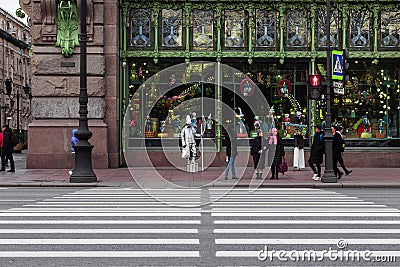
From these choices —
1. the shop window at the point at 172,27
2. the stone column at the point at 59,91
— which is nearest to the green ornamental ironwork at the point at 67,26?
the stone column at the point at 59,91

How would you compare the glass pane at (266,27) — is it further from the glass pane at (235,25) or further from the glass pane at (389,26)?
the glass pane at (389,26)

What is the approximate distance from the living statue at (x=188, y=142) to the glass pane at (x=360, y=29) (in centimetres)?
820

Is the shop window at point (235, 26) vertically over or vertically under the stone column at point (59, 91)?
over

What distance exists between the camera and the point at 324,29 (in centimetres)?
2609

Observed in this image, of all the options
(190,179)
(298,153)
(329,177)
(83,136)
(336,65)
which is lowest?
(190,179)

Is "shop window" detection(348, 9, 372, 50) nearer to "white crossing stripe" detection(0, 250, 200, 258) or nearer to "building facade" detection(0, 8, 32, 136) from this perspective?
"white crossing stripe" detection(0, 250, 200, 258)

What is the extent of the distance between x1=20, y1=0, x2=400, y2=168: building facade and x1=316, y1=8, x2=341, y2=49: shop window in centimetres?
4

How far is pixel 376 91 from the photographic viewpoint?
2645 cm

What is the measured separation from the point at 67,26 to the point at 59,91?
2.63 metres

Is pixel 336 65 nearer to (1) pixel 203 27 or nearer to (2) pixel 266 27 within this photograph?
(2) pixel 266 27

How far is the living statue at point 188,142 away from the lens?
23.2 m

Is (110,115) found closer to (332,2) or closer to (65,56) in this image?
(65,56)

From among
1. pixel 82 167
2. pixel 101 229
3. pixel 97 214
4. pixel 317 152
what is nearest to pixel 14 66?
pixel 82 167

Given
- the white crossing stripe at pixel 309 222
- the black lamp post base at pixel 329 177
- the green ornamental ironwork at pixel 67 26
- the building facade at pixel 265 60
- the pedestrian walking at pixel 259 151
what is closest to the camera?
the white crossing stripe at pixel 309 222
